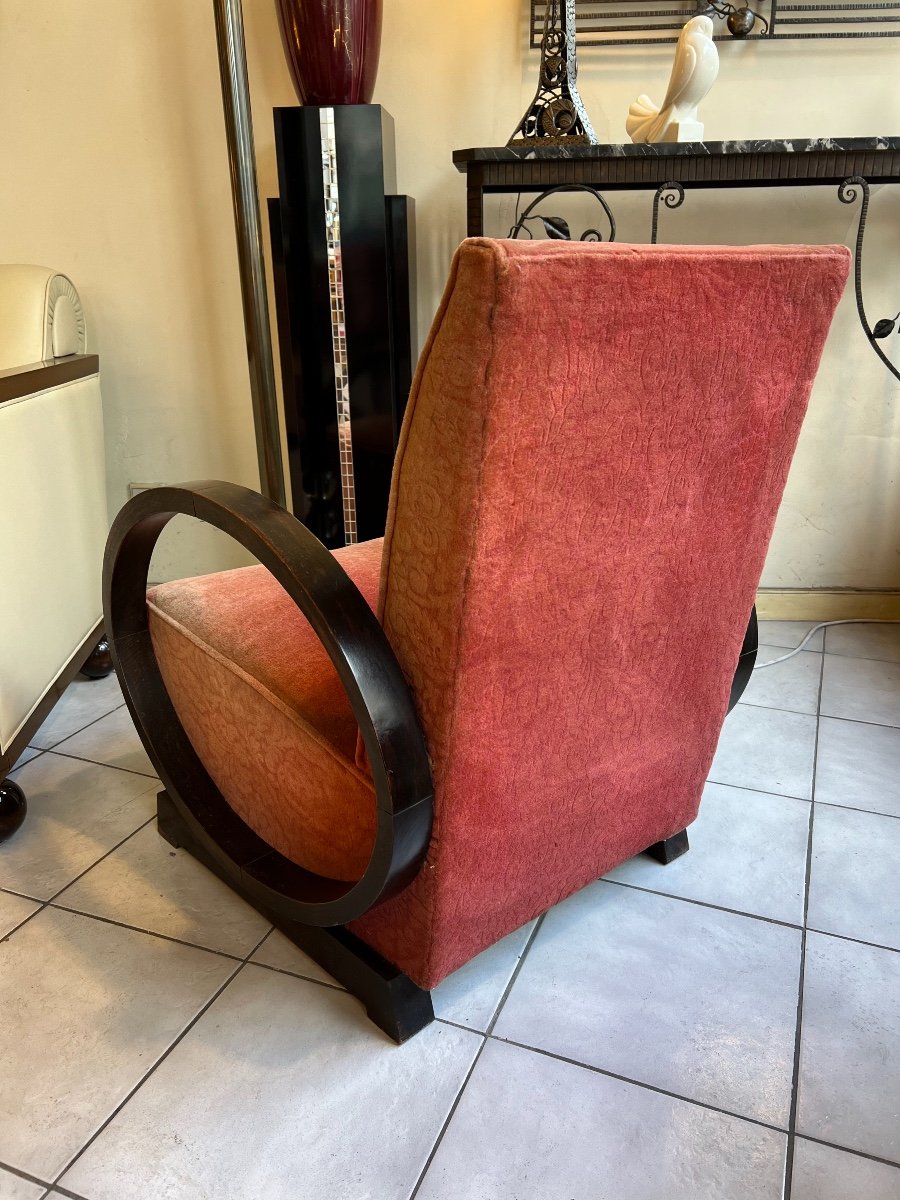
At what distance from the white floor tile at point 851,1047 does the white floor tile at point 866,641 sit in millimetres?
1045

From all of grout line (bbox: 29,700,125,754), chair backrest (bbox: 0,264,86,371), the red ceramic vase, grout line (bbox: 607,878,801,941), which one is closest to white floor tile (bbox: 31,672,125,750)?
grout line (bbox: 29,700,125,754)

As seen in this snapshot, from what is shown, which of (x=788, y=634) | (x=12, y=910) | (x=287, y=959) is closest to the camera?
(x=287, y=959)

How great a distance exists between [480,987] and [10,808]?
0.83m

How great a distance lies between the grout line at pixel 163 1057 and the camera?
928 mm

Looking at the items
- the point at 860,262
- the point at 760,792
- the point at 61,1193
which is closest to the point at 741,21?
the point at 860,262

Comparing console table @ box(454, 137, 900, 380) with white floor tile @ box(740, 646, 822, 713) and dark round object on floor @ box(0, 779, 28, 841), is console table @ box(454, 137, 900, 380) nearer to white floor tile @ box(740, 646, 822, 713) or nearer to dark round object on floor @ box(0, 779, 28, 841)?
white floor tile @ box(740, 646, 822, 713)

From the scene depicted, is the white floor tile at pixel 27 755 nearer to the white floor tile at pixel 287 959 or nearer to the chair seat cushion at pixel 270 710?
the chair seat cushion at pixel 270 710

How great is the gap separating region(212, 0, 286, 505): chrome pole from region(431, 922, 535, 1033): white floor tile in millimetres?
1264

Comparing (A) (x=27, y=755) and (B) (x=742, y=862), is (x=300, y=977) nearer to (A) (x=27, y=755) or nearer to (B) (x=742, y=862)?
(B) (x=742, y=862)

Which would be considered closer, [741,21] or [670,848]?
[670,848]

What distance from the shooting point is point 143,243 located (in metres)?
2.18

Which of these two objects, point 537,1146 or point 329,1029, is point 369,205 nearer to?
point 329,1029

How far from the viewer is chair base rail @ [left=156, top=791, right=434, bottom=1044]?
1053mm

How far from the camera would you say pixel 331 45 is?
1.70 m
